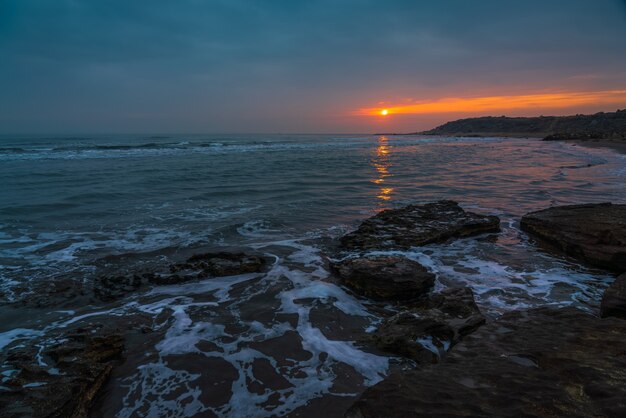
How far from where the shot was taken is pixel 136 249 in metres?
7.96

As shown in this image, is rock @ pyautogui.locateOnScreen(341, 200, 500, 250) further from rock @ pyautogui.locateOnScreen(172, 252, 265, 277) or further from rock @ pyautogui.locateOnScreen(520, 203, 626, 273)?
rock @ pyautogui.locateOnScreen(172, 252, 265, 277)

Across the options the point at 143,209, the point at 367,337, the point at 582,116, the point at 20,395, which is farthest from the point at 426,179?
the point at 582,116

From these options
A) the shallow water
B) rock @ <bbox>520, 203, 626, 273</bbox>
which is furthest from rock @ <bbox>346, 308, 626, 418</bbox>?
rock @ <bbox>520, 203, 626, 273</bbox>

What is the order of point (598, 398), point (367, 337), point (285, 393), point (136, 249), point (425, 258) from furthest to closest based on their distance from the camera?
point (136, 249)
point (425, 258)
point (367, 337)
point (285, 393)
point (598, 398)

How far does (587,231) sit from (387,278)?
194 inches

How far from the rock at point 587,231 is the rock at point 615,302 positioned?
8.21ft

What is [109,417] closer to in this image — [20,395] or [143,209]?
[20,395]

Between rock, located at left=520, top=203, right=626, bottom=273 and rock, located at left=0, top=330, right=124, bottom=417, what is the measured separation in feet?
27.8

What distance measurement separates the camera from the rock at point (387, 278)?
554 centimetres

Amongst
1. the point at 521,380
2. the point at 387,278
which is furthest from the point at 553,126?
the point at 521,380

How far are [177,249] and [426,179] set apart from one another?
49.3ft

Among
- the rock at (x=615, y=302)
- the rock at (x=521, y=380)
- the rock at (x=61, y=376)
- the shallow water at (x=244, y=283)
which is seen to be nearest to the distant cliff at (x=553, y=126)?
the shallow water at (x=244, y=283)

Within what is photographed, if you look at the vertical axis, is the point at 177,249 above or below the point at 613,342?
below

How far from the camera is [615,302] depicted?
13.8 feet
